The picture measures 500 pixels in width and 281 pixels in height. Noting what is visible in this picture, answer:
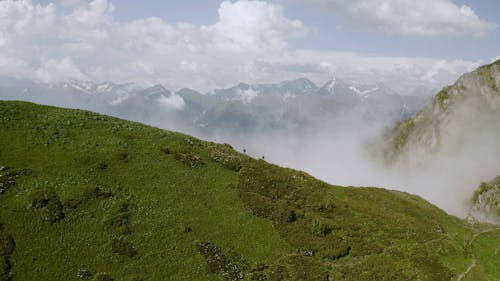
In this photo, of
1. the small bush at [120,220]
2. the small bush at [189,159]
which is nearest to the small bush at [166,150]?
the small bush at [189,159]

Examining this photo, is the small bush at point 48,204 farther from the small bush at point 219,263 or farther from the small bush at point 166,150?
the small bush at point 166,150

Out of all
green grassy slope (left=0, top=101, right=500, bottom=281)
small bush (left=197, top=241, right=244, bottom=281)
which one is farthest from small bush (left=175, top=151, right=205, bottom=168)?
small bush (left=197, top=241, right=244, bottom=281)

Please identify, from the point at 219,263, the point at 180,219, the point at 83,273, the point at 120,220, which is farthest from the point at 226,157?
the point at 83,273

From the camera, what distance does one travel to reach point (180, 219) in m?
39.5

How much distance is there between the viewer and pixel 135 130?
57500mm

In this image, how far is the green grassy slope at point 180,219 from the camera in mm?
33719

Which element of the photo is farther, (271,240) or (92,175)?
(92,175)

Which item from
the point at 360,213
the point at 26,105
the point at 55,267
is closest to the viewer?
the point at 55,267

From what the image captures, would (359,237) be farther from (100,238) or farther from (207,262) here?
(100,238)

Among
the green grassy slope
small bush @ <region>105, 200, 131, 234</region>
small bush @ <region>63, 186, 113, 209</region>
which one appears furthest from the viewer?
small bush @ <region>63, 186, 113, 209</region>

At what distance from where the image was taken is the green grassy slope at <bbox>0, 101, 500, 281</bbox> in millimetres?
33719

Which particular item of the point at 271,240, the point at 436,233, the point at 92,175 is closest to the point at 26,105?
the point at 92,175

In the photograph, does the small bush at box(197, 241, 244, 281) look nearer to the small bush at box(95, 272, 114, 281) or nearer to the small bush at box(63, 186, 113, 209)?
the small bush at box(95, 272, 114, 281)

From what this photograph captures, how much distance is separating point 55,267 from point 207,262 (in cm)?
1276
